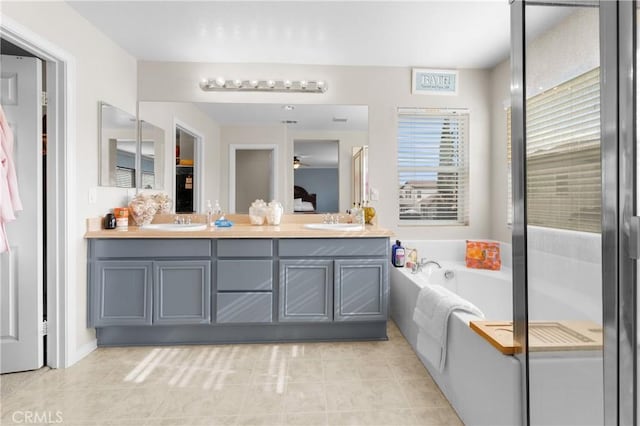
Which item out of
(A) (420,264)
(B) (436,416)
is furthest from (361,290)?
(B) (436,416)

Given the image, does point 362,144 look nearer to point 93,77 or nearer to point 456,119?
point 456,119

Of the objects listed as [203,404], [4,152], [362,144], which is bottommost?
[203,404]

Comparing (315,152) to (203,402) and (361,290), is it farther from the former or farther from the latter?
(203,402)

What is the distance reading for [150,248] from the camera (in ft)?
8.34

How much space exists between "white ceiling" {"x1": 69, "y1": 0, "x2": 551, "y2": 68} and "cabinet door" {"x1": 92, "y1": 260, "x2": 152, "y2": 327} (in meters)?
1.69

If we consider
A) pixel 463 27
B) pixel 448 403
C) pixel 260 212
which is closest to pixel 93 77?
pixel 260 212

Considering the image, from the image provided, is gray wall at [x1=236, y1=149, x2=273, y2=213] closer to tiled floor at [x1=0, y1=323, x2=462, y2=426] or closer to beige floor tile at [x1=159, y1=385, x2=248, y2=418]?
tiled floor at [x1=0, y1=323, x2=462, y2=426]

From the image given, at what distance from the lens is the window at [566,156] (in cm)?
93

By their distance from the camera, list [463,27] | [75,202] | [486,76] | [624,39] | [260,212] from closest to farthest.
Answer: [624,39] < [75,202] < [463,27] < [260,212] < [486,76]

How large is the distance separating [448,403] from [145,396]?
1652 millimetres

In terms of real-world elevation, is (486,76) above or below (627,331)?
above

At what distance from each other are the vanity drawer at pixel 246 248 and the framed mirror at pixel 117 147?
1028 millimetres

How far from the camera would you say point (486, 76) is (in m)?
3.31

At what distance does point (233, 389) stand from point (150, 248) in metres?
1.16
